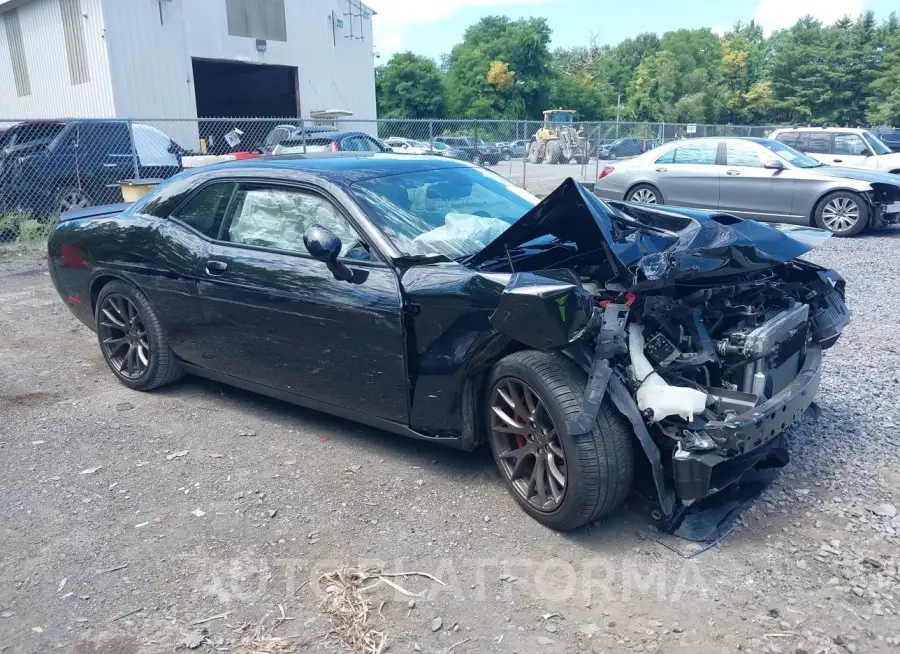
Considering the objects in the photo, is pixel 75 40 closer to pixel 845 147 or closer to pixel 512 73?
pixel 845 147

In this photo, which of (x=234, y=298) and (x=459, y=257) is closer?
(x=459, y=257)

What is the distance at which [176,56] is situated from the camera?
891 inches

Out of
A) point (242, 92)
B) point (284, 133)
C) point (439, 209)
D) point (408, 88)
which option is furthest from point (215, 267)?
point (408, 88)

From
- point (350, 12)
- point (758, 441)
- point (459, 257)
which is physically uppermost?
point (350, 12)

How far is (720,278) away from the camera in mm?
3416

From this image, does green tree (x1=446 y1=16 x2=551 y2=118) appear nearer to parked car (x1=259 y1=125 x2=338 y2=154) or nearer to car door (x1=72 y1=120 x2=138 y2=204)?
parked car (x1=259 y1=125 x2=338 y2=154)

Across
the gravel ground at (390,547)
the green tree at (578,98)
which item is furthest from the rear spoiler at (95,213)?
the green tree at (578,98)

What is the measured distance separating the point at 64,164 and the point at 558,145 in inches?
521

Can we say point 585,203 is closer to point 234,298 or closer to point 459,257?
point 459,257

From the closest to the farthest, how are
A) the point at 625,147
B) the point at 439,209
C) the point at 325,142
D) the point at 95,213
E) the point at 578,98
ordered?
the point at 439,209 < the point at 95,213 < the point at 325,142 < the point at 625,147 < the point at 578,98

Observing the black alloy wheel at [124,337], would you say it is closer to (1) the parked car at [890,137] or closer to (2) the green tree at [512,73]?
(1) the parked car at [890,137]

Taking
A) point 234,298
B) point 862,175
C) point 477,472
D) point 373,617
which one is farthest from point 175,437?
point 862,175

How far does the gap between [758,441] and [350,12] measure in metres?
28.2

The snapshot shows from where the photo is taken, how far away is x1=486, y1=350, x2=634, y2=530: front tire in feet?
9.85
